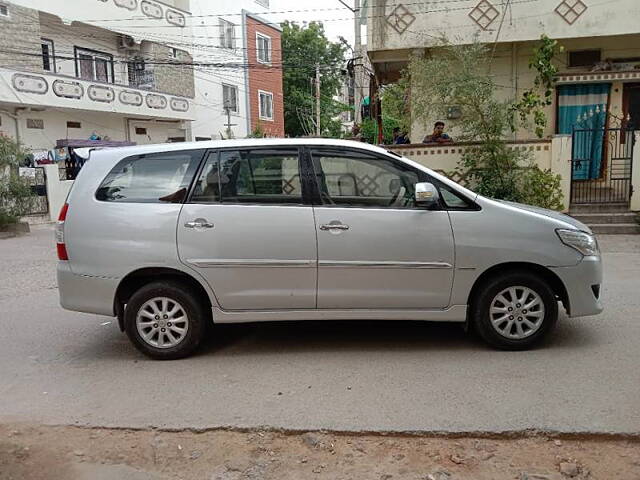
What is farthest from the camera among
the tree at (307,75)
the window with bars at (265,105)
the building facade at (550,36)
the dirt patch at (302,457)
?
the tree at (307,75)

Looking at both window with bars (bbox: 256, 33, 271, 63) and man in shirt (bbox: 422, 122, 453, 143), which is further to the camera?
window with bars (bbox: 256, 33, 271, 63)

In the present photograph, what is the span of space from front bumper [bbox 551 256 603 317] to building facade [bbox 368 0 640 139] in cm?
807

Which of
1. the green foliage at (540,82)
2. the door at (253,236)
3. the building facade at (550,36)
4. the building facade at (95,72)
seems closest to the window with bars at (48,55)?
the building facade at (95,72)

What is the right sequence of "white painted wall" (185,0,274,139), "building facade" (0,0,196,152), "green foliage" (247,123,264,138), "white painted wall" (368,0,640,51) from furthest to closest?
"green foliage" (247,123,264,138) → "white painted wall" (185,0,274,139) → "building facade" (0,0,196,152) → "white painted wall" (368,0,640,51)

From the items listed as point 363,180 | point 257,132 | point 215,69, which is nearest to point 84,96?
point 215,69

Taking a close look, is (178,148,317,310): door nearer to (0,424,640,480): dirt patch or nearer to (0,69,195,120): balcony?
(0,424,640,480): dirt patch

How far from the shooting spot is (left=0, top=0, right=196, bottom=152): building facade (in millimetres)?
20109

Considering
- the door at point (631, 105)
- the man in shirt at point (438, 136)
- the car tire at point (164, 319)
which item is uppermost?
the door at point (631, 105)

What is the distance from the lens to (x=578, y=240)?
16.0 ft

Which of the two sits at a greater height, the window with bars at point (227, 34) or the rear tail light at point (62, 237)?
the window with bars at point (227, 34)

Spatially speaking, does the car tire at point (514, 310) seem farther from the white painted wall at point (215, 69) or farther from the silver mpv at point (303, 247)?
the white painted wall at point (215, 69)

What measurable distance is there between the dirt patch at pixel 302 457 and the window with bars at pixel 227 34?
100 ft

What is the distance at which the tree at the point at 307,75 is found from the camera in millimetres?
41969

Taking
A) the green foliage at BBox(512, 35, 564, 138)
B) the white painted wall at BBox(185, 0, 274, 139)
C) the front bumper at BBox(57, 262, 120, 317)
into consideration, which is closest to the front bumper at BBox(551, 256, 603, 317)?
the front bumper at BBox(57, 262, 120, 317)
